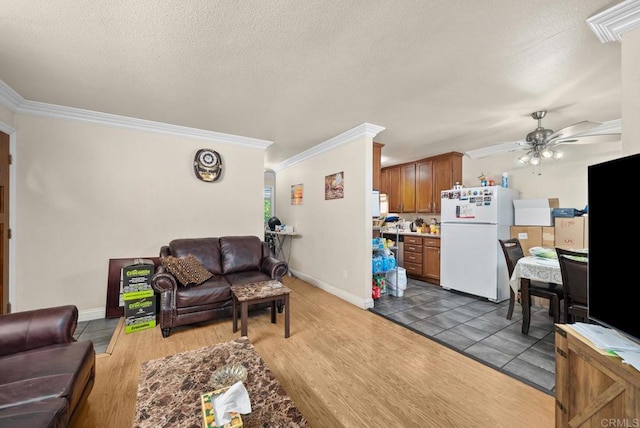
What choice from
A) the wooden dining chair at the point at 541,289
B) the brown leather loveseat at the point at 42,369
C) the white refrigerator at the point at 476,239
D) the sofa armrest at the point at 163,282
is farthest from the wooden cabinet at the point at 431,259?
the brown leather loveseat at the point at 42,369

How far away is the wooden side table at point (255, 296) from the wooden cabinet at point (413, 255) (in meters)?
3.16

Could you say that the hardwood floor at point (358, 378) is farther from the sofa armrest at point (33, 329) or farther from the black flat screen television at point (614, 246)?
the black flat screen television at point (614, 246)

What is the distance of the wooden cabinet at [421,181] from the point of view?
4.85 meters

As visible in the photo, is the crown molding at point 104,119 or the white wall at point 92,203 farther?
the white wall at point 92,203

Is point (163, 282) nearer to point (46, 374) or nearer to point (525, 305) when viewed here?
point (46, 374)

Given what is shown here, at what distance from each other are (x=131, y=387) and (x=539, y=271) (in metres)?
3.78

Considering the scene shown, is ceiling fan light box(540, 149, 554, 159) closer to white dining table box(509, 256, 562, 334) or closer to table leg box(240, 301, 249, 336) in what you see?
white dining table box(509, 256, 562, 334)

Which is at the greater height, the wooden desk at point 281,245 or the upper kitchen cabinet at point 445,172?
the upper kitchen cabinet at point 445,172

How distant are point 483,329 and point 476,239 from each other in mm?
1537

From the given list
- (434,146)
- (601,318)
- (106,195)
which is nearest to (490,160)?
(434,146)

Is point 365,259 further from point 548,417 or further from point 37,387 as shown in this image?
point 37,387

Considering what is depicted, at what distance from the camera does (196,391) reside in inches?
50.0

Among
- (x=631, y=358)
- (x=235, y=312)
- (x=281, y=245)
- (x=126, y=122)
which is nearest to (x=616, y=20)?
(x=631, y=358)

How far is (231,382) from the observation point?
1.31m
